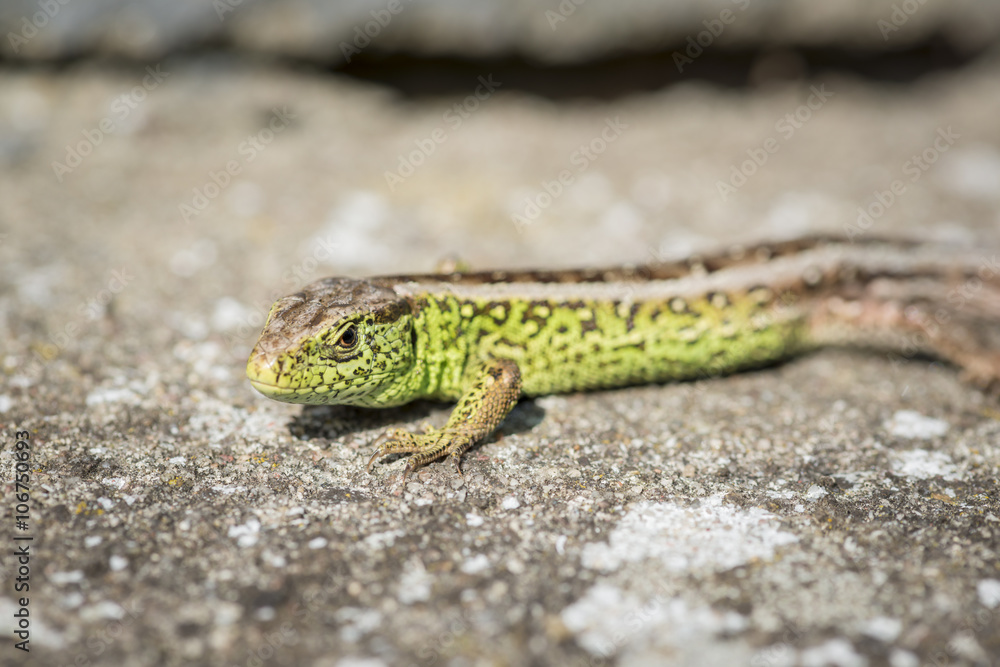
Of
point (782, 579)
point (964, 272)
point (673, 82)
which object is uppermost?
point (673, 82)

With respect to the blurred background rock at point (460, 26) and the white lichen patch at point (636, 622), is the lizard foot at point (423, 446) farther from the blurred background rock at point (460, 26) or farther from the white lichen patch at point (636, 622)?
the blurred background rock at point (460, 26)

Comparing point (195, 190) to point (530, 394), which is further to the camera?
point (195, 190)

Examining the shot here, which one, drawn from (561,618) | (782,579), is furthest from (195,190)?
(782,579)

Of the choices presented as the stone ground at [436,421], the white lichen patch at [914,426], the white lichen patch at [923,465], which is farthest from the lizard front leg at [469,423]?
the white lichen patch at [914,426]

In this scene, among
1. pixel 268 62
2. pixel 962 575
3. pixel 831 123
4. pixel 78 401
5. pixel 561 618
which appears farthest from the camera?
pixel 831 123

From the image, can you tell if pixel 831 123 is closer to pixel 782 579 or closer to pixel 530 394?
pixel 530 394

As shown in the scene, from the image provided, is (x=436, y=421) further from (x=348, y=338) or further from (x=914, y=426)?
(x=914, y=426)

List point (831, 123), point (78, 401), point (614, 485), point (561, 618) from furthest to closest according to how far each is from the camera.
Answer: point (831, 123) < point (78, 401) < point (614, 485) < point (561, 618)
